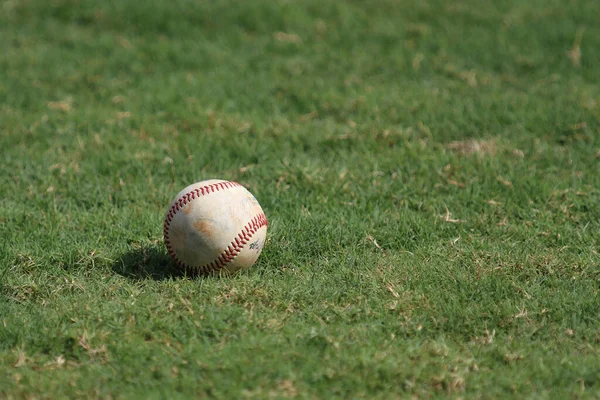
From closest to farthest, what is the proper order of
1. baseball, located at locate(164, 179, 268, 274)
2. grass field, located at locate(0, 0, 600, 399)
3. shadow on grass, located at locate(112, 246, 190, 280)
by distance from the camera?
grass field, located at locate(0, 0, 600, 399) < baseball, located at locate(164, 179, 268, 274) < shadow on grass, located at locate(112, 246, 190, 280)

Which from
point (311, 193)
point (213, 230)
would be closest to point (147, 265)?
point (213, 230)

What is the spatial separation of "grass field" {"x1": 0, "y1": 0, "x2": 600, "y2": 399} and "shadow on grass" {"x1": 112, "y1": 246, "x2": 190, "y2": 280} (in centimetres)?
2

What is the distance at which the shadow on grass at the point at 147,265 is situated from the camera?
526 cm

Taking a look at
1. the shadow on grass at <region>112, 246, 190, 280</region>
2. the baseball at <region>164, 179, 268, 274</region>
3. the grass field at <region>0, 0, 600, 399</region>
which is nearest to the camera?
the grass field at <region>0, 0, 600, 399</region>

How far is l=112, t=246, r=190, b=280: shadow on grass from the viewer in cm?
526

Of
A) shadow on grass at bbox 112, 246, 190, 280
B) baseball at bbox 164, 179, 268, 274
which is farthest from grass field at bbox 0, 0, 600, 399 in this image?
baseball at bbox 164, 179, 268, 274

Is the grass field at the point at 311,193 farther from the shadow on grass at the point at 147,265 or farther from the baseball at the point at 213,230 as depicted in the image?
the baseball at the point at 213,230

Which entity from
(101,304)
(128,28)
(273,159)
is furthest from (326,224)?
(128,28)

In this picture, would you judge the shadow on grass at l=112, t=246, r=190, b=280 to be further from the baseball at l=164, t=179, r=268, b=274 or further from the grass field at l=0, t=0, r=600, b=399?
the baseball at l=164, t=179, r=268, b=274

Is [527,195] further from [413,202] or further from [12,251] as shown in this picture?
[12,251]

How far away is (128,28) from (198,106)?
2.46 metres

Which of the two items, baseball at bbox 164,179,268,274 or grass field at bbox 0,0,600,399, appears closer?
grass field at bbox 0,0,600,399

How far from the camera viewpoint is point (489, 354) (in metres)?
4.41

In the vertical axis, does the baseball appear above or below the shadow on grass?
above
